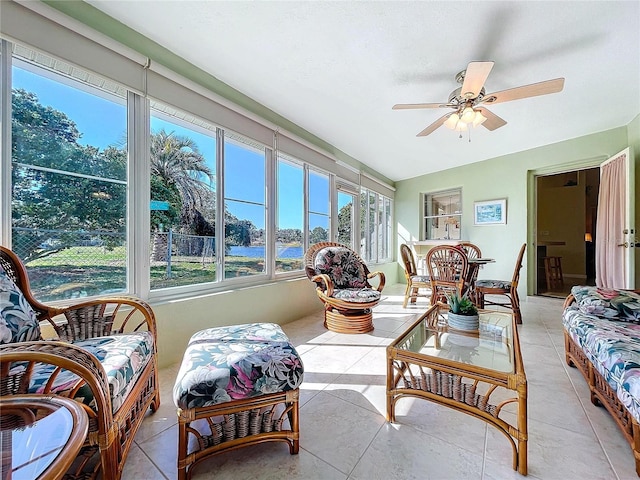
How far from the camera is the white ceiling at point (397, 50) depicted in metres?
1.73

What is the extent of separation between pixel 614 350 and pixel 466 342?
0.64m

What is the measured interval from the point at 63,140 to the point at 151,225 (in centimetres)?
74

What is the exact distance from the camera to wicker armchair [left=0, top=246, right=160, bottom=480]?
855mm

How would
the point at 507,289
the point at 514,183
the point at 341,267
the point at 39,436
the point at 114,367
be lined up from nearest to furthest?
1. the point at 39,436
2. the point at 114,367
3. the point at 507,289
4. the point at 341,267
5. the point at 514,183

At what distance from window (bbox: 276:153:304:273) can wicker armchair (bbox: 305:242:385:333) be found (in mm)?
336

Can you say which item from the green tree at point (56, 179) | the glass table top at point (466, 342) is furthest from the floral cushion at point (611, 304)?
the green tree at point (56, 179)

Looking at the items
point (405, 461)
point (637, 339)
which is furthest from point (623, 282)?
point (405, 461)

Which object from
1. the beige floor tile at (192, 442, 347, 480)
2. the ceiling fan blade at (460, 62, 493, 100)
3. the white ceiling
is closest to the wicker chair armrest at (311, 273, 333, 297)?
the beige floor tile at (192, 442, 347, 480)

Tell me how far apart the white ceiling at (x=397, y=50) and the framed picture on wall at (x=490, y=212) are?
162 centimetres

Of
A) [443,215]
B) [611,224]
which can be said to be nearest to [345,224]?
[443,215]

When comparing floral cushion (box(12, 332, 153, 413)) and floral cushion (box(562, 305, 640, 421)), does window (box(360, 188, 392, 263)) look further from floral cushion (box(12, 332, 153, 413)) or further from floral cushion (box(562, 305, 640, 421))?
floral cushion (box(12, 332, 153, 413))

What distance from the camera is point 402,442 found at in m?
1.27

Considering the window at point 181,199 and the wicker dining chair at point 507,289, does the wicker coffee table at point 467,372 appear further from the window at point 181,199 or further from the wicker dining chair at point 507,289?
the window at point 181,199

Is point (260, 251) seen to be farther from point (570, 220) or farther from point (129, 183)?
point (570, 220)
